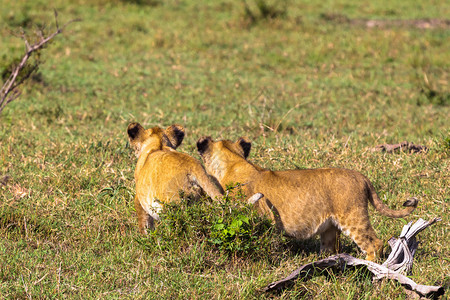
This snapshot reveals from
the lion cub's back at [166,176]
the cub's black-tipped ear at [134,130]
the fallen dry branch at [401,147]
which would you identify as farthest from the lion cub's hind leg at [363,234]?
the fallen dry branch at [401,147]

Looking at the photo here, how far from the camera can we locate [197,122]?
8.08 m

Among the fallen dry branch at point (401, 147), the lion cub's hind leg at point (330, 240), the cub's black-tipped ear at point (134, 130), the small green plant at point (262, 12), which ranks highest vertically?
the cub's black-tipped ear at point (134, 130)

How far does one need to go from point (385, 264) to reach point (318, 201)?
56 cm

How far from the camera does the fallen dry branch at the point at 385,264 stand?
3670 millimetres

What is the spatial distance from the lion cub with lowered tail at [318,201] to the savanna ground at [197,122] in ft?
0.85

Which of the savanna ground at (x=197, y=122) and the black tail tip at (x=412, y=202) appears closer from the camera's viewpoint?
the savanna ground at (x=197, y=122)

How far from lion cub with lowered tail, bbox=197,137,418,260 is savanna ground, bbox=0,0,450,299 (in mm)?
260

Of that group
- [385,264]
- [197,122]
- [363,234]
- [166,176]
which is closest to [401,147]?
[197,122]

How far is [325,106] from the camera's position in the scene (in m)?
9.40

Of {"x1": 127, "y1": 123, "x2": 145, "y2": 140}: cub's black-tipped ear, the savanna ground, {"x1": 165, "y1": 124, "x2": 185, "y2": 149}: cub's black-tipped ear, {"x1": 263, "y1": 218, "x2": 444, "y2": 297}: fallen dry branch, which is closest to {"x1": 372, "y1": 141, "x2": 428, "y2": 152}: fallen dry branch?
the savanna ground

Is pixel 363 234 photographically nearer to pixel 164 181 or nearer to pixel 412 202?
pixel 412 202

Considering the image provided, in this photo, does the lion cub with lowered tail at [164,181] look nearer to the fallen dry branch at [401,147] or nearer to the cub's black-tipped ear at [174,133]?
the cub's black-tipped ear at [174,133]

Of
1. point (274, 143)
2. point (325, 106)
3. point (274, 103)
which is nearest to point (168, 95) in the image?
point (274, 103)

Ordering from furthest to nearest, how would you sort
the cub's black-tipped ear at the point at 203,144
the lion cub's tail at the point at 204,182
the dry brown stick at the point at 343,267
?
the cub's black-tipped ear at the point at 203,144, the lion cub's tail at the point at 204,182, the dry brown stick at the point at 343,267
